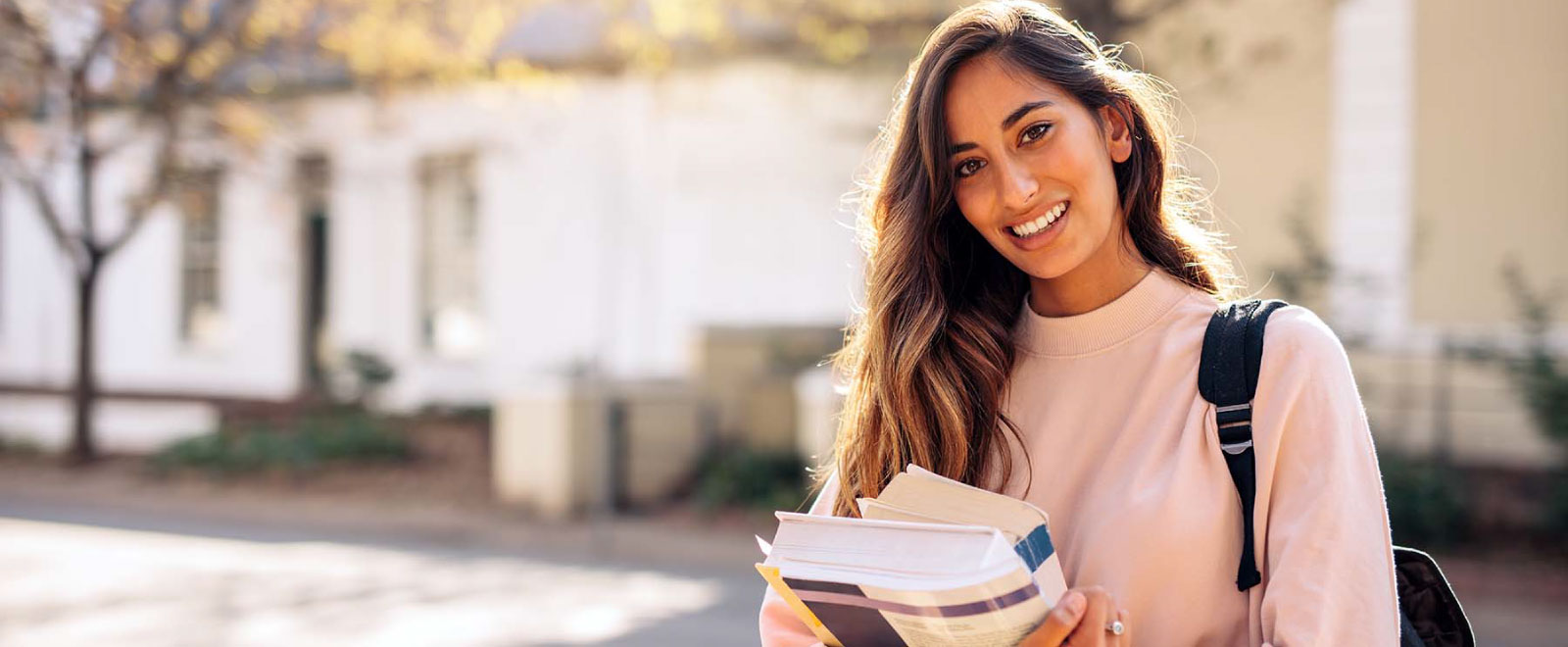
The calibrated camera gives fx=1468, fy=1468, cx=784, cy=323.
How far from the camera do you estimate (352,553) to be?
34.0 ft

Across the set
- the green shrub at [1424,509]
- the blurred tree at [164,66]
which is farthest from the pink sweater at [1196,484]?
the blurred tree at [164,66]

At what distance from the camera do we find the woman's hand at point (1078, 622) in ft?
5.77

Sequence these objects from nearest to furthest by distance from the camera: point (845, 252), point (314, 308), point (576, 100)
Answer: point (845, 252) < point (576, 100) < point (314, 308)

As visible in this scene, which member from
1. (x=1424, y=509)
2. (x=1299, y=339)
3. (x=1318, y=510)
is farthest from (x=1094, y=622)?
(x=1424, y=509)

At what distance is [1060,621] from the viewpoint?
1755 mm

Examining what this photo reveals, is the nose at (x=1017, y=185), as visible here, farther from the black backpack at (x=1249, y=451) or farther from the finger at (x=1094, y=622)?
the finger at (x=1094, y=622)

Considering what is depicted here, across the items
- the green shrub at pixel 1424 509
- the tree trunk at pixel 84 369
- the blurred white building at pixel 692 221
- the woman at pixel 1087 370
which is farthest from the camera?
the tree trunk at pixel 84 369

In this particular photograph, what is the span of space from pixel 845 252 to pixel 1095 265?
12.2 meters

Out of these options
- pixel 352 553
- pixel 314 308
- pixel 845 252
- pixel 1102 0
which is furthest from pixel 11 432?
pixel 1102 0

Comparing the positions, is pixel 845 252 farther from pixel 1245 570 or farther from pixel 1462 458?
pixel 1245 570

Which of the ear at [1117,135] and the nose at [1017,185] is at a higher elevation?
the ear at [1117,135]

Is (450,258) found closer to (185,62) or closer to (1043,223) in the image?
(185,62)

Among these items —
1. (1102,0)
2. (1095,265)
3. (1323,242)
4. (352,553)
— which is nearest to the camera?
(1095,265)

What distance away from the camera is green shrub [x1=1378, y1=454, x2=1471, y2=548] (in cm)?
922
